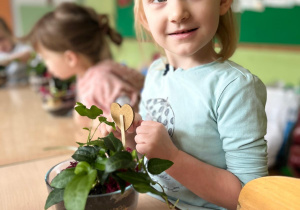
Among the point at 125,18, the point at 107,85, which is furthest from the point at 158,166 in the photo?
the point at 125,18

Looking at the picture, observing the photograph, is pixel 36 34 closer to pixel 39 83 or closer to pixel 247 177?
pixel 39 83

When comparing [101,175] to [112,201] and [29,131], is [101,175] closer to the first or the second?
[112,201]

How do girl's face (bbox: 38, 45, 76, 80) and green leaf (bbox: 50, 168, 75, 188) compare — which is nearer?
green leaf (bbox: 50, 168, 75, 188)

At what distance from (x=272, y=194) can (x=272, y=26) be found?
6.98 feet

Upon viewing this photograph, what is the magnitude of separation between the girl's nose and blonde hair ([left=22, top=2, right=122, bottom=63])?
37.6 inches

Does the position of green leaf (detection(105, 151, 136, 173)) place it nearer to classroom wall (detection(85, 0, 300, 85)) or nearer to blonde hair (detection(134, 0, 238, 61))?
blonde hair (detection(134, 0, 238, 61))

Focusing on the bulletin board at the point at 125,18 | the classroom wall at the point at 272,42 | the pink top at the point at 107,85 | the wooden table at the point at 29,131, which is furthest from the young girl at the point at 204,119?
the bulletin board at the point at 125,18

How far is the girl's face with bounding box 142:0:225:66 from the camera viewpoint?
574mm

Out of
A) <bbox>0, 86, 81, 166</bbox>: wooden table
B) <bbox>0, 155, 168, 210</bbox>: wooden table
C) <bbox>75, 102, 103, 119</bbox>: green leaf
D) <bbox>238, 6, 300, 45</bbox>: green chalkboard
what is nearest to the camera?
<bbox>75, 102, 103, 119</bbox>: green leaf

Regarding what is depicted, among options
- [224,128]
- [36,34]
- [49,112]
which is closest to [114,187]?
[224,128]

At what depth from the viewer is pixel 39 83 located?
6.10ft

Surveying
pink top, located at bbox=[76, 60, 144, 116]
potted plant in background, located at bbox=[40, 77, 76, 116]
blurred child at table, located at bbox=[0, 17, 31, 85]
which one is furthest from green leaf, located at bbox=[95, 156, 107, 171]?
blurred child at table, located at bbox=[0, 17, 31, 85]

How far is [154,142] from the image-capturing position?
563mm

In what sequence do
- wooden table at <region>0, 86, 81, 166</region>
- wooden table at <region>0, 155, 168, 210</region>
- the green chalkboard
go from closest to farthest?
wooden table at <region>0, 155, 168, 210</region>
wooden table at <region>0, 86, 81, 166</region>
the green chalkboard
